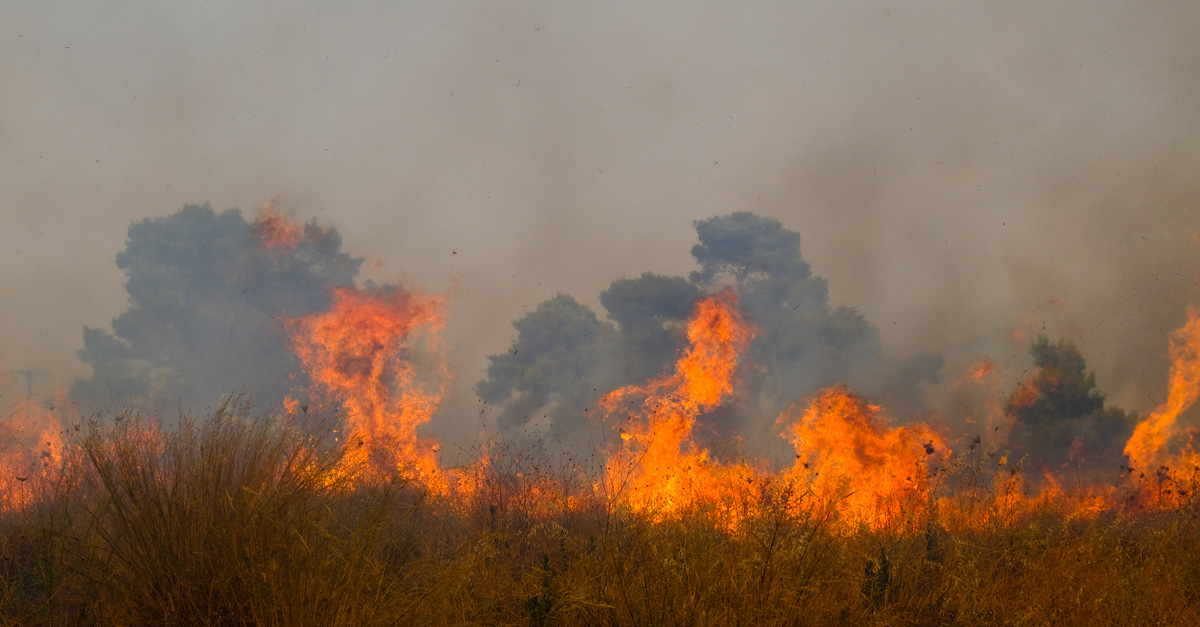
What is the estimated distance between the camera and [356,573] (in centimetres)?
418

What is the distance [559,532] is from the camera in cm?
678

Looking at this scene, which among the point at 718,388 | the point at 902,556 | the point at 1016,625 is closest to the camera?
the point at 1016,625

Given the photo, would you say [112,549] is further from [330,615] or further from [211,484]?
[330,615]

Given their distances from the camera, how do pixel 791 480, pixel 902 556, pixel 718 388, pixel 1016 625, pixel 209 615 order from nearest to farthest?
pixel 209 615
pixel 1016 625
pixel 791 480
pixel 902 556
pixel 718 388

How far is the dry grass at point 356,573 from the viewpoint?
3895 millimetres

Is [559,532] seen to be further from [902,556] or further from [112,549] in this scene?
[112,549]

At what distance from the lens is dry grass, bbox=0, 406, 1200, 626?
3.89m

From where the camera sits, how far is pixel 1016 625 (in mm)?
4348

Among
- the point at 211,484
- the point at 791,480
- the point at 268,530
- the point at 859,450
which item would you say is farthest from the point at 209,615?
the point at 859,450

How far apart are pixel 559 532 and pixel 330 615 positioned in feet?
10.4

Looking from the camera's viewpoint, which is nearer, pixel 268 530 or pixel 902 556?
pixel 268 530

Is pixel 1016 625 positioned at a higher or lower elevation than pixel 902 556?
lower

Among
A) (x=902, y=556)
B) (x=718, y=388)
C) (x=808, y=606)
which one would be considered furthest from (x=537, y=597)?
(x=718, y=388)

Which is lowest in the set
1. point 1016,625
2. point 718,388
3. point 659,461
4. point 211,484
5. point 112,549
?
point 1016,625
